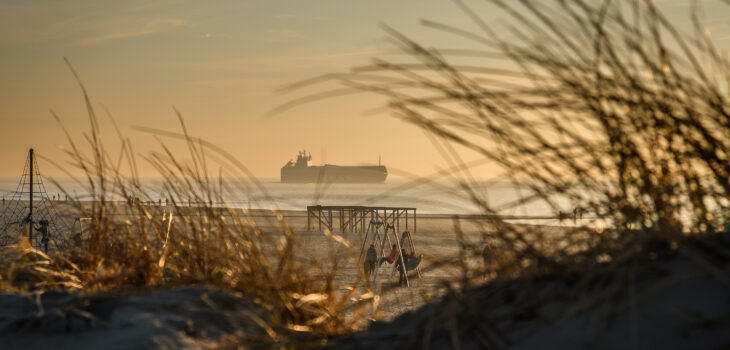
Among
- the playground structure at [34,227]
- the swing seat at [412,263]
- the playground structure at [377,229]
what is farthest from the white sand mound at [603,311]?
the swing seat at [412,263]

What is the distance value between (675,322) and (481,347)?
36cm

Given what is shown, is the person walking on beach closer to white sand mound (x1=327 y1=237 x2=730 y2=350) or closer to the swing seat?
the swing seat

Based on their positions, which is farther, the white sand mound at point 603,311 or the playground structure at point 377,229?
the playground structure at point 377,229

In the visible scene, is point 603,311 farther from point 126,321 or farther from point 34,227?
point 34,227

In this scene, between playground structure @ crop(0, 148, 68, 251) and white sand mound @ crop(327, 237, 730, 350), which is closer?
white sand mound @ crop(327, 237, 730, 350)

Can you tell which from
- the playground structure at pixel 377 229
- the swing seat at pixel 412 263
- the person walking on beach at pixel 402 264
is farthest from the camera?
the swing seat at pixel 412 263

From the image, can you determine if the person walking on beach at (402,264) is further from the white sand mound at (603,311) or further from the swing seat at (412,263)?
the white sand mound at (603,311)

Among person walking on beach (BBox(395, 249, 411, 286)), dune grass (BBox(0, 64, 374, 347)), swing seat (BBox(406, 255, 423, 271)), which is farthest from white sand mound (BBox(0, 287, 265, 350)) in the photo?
swing seat (BBox(406, 255, 423, 271))

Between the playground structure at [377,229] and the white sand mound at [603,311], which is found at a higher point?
the white sand mound at [603,311]

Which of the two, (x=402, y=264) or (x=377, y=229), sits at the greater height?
(x=377, y=229)

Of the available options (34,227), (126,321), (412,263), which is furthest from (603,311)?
(34,227)

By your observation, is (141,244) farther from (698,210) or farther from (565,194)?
(698,210)

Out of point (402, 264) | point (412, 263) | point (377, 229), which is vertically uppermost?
point (377, 229)

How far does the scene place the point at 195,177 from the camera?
265 centimetres
